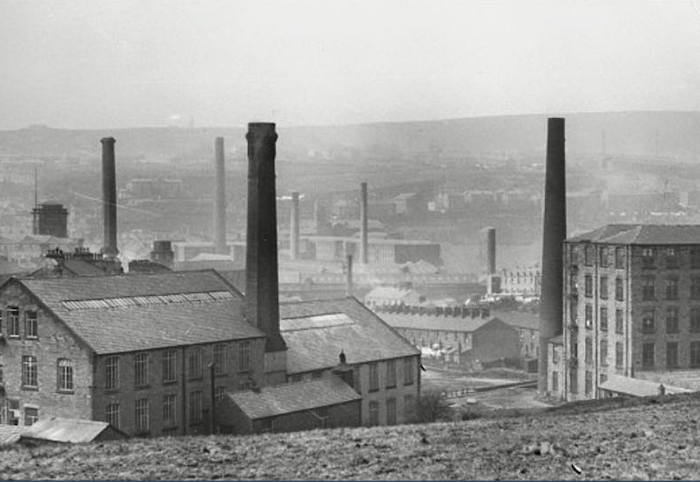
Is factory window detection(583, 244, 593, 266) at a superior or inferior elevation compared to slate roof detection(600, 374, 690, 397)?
superior

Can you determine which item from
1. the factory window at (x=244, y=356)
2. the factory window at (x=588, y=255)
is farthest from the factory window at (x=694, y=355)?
the factory window at (x=244, y=356)

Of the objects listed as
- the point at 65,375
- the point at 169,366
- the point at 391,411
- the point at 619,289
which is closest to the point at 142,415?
the point at 169,366

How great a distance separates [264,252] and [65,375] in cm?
926

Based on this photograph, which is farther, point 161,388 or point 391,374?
point 391,374

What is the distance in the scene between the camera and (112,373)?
92.6 ft

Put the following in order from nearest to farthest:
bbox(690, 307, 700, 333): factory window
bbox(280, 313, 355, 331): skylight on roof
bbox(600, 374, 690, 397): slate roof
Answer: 1. bbox(280, 313, 355, 331): skylight on roof
2. bbox(600, 374, 690, 397): slate roof
3. bbox(690, 307, 700, 333): factory window

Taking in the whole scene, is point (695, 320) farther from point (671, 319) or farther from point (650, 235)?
point (650, 235)

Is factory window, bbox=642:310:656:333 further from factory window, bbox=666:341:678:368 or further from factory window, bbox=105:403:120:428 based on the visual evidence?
factory window, bbox=105:403:120:428

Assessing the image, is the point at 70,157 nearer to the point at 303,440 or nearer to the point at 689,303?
the point at 689,303

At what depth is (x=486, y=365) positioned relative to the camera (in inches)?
2611

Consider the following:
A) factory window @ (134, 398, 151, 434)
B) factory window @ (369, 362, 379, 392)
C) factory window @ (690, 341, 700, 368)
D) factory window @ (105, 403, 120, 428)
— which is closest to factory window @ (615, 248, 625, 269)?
factory window @ (690, 341, 700, 368)

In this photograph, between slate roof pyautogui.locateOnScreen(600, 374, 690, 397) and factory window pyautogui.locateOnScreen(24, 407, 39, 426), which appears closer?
factory window pyautogui.locateOnScreen(24, 407, 39, 426)

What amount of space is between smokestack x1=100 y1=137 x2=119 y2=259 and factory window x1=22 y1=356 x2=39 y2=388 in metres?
30.7

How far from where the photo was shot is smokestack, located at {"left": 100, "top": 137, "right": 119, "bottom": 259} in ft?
208
